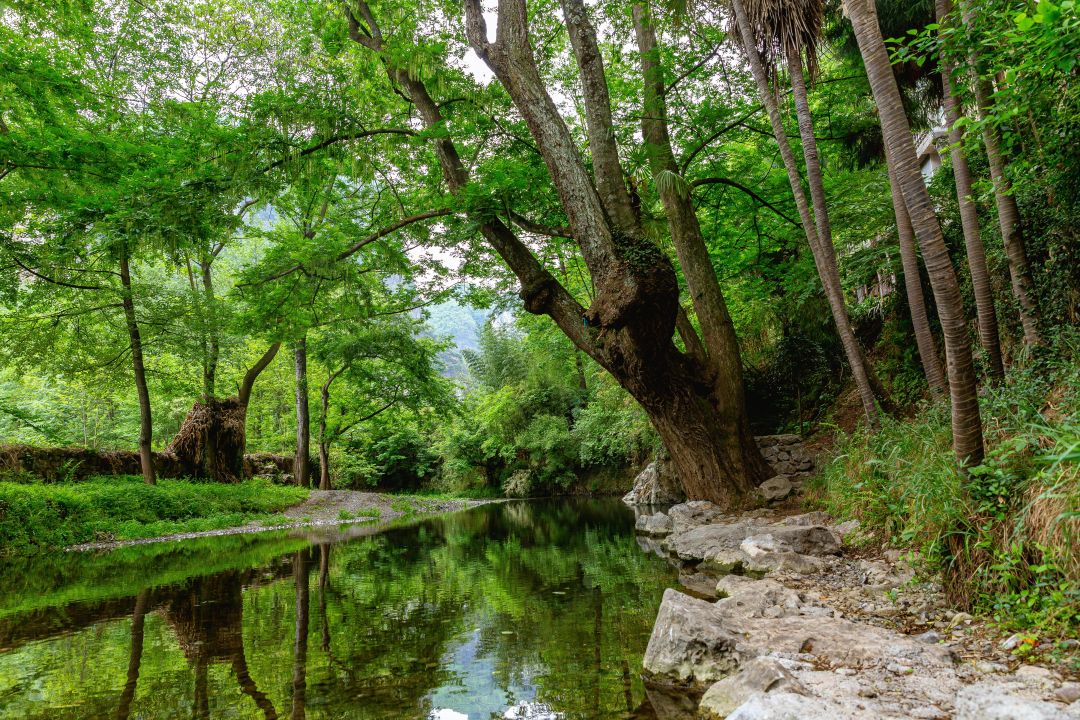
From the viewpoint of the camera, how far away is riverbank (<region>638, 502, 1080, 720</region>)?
2.21 meters

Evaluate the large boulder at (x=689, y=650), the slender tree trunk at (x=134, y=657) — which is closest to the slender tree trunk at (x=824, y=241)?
the large boulder at (x=689, y=650)

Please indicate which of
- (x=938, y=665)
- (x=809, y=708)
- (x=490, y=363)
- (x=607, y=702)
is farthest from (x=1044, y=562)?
(x=490, y=363)

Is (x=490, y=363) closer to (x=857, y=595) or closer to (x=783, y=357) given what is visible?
(x=783, y=357)

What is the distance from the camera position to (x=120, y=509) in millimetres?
11430

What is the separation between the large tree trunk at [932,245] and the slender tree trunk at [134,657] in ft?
15.9

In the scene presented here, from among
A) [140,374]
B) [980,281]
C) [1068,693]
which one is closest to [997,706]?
[1068,693]

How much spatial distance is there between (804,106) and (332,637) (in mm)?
7585

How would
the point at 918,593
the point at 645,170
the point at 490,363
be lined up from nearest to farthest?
1. the point at 918,593
2. the point at 645,170
3. the point at 490,363

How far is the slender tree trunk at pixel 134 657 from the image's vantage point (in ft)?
9.88

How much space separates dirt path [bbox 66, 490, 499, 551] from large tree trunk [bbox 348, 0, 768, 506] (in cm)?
890

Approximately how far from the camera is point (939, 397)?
5.98 meters

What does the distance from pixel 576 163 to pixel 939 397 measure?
4.81m

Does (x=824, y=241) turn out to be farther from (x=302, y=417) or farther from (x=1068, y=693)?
(x=302, y=417)

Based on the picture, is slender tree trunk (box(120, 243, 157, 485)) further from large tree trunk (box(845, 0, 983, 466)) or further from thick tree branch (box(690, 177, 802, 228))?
large tree trunk (box(845, 0, 983, 466))
